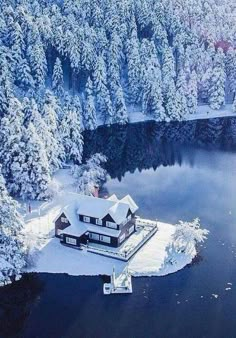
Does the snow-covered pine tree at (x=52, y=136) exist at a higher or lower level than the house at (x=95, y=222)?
higher

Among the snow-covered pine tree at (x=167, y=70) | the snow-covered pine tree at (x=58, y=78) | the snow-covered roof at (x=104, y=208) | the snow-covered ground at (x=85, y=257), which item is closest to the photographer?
the snow-covered ground at (x=85, y=257)

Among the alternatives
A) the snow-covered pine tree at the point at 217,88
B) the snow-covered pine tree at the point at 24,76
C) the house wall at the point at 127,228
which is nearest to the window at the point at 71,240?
the house wall at the point at 127,228

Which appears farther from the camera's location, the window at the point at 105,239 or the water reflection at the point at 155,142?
the water reflection at the point at 155,142

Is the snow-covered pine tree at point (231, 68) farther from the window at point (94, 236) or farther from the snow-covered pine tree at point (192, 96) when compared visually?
the window at point (94, 236)

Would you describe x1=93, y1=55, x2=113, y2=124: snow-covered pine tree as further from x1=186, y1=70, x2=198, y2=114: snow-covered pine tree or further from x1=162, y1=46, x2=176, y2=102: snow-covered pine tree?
x1=186, y1=70, x2=198, y2=114: snow-covered pine tree

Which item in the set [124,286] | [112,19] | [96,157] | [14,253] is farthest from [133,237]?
[112,19]

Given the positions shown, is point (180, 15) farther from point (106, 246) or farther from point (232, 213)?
point (106, 246)
